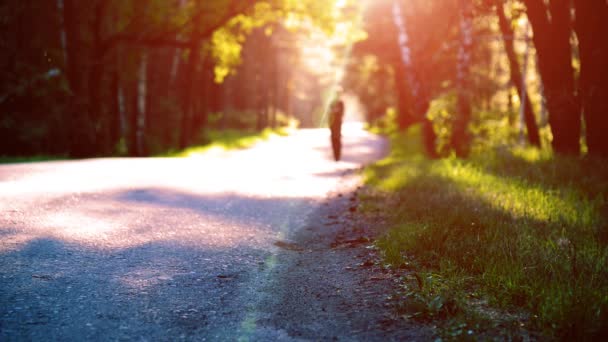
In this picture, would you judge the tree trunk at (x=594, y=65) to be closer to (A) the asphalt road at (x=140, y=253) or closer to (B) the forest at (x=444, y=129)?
(B) the forest at (x=444, y=129)

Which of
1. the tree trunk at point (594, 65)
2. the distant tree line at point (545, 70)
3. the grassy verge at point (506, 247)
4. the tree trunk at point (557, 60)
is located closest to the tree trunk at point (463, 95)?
the distant tree line at point (545, 70)

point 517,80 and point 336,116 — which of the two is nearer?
point 336,116

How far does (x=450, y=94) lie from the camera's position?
51.9ft

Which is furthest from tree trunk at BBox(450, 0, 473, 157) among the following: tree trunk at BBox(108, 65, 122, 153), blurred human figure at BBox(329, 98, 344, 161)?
tree trunk at BBox(108, 65, 122, 153)

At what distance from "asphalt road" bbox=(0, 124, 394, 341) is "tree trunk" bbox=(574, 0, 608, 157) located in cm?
549

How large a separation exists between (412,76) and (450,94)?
3.46m

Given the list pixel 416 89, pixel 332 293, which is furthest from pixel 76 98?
pixel 332 293

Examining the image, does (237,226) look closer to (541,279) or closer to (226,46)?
(541,279)

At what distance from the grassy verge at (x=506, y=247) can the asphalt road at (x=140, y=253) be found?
4.22 feet

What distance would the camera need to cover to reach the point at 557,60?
11.7m

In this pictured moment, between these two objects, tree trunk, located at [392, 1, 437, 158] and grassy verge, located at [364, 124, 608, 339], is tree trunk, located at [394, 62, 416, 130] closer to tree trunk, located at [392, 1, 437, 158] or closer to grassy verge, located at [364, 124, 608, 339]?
tree trunk, located at [392, 1, 437, 158]

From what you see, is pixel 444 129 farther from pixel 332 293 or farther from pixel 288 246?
pixel 332 293

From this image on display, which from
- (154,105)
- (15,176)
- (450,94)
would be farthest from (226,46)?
(15,176)

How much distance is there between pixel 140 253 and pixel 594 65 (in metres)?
9.42
